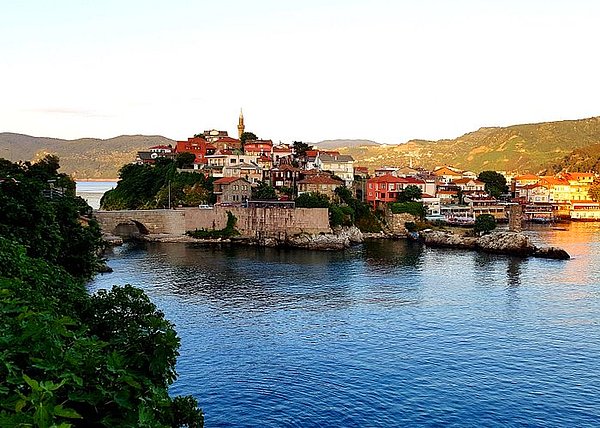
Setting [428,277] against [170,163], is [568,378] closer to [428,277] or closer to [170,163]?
[428,277]

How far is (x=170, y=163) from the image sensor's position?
2591 inches

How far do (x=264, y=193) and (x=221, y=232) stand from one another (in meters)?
6.94

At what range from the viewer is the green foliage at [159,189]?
2327 inches

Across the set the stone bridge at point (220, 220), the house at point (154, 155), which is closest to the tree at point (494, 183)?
the stone bridge at point (220, 220)

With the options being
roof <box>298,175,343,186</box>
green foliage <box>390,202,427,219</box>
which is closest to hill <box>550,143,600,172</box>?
green foliage <box>390,202,427,219</box>

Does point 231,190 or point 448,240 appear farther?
point 231,190

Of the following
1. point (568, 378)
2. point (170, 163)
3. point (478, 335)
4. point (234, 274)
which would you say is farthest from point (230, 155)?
point (568, 378)

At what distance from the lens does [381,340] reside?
22.5 meters

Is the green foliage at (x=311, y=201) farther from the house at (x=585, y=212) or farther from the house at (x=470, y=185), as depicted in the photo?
the house at (x=585, y=212)

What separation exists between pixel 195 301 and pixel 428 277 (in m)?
15.0

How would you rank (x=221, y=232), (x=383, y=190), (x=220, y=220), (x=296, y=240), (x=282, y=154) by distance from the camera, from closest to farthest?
(x=296, y=240) → (x=221, y=232) → (x=220, y=220) → (x=383, y=190) → (x=282, y=154)

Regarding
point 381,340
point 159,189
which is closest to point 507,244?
point 381,340

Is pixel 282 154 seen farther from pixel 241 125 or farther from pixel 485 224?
pixel 485 224

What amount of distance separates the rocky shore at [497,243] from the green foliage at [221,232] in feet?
56.8
